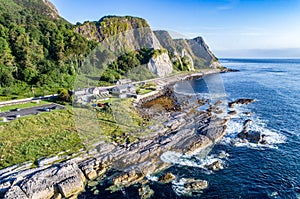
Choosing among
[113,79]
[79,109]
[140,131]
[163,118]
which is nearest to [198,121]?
[163,118]

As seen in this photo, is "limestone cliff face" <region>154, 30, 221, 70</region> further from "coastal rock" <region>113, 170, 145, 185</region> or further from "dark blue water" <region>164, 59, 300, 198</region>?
"coastal rock" <region>113, 170, 145, 185</region>

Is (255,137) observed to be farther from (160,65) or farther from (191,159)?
(160,65)

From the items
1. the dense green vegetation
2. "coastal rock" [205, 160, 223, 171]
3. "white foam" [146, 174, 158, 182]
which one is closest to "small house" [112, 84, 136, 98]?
the dense green vegetation

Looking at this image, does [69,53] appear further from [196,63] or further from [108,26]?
[196,63]

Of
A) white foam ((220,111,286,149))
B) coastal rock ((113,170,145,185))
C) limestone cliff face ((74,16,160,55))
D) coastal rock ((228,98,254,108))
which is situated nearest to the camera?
coastal rock ((113,170,145,185))

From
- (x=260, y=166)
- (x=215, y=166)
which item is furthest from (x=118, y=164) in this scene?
(x=260, y=166)

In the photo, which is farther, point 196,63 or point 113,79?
point 196,63
